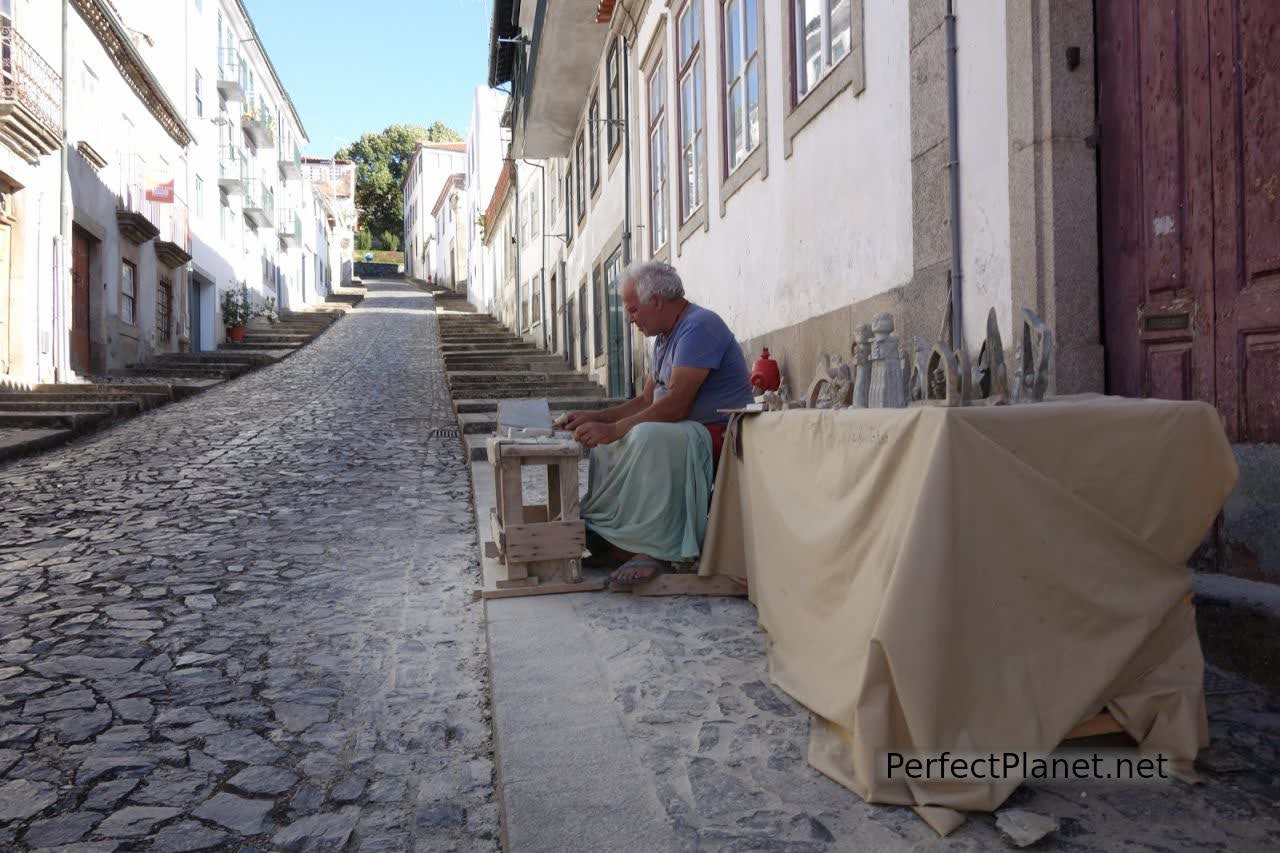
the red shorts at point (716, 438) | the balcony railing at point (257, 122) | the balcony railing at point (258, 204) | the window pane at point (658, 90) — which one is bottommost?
the red shorts at point (716, 438)

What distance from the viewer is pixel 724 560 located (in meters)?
3.53

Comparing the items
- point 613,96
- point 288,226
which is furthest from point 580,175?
point 288,226

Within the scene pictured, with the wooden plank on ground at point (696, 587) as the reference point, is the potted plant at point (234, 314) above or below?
above

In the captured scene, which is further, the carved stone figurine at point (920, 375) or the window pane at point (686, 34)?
the window pane at point (686, 34)

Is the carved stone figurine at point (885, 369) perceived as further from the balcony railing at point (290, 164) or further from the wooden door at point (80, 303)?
the balcony railing at point (290, 164)

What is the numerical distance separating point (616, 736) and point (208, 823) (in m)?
0.94

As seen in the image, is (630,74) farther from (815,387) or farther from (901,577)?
(901,577)

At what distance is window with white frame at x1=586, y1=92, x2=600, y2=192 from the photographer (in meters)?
13.6

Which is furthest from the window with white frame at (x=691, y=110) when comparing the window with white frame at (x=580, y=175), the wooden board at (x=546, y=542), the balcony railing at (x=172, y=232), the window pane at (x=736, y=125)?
the balcony railing at (x=172, y=232)

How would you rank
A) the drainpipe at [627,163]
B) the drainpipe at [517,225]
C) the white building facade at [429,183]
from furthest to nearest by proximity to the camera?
the white building facade at [429,183] → the drainpipe at [517,225] → the drainpipe at [627,163]

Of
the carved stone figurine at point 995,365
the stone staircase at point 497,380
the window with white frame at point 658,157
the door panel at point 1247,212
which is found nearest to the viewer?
the carved stone figurine at point 995,365

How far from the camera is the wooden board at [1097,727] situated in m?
1.98

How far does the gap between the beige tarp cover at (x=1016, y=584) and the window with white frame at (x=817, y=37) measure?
3599 mm

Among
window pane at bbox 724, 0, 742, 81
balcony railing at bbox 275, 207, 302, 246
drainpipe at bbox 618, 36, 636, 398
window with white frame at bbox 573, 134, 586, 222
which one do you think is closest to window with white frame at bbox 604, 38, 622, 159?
drainpipe at bbox 618, 36, 636, 398
